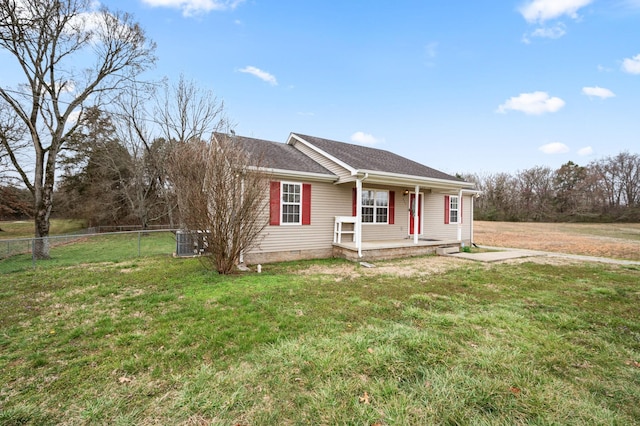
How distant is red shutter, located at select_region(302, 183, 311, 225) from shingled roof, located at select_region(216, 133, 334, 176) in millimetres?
553

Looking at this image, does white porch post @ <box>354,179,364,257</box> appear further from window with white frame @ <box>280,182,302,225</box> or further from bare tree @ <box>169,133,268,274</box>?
bare tree @ <box>169,133,268,274</box>

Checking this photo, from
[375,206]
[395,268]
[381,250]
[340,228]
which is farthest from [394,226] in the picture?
[395,268]

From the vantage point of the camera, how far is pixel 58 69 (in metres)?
11.5

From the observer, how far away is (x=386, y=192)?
11.2 metres

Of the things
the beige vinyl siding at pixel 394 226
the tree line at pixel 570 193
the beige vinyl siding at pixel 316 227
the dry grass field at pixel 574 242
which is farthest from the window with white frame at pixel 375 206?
the tree line at pixel 570 193

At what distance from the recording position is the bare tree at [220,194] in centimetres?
632

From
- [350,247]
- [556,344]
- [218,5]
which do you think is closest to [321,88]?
[218,5]

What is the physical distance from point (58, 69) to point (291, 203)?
11858mm

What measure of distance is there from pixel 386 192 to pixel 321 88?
9.36m

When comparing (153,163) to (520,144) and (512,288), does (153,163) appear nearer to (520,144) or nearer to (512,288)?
(512,288)

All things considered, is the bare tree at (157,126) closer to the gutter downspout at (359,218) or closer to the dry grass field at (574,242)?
the gutter downspout at (359,218)

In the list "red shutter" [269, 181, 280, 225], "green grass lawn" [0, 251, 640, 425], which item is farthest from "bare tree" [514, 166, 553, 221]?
"red shutter" [269, 181, 280, 225]

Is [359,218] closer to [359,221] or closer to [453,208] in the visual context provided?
[359,221]

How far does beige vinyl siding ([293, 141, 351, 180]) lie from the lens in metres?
9.53
